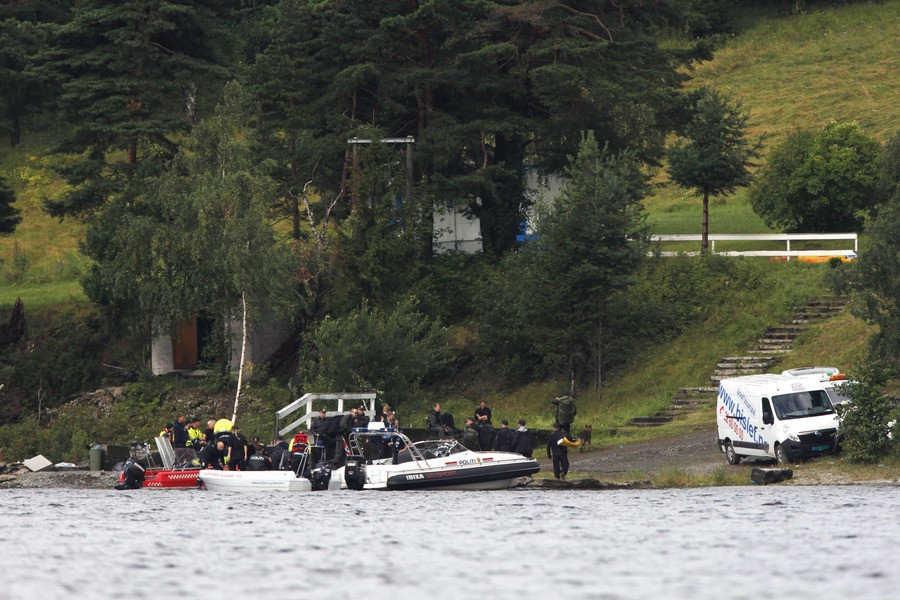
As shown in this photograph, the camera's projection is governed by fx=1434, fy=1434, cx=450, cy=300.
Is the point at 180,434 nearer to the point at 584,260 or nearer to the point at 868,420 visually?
the point at 584,260

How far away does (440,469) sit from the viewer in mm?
31469

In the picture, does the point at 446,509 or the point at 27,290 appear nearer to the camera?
the point at 446,509

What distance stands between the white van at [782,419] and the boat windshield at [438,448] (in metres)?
6.22

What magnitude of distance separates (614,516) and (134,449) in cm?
1528

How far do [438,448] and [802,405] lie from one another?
26.5ft

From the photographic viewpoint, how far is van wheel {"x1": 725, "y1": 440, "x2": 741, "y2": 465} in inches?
1278

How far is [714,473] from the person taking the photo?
30.7 m

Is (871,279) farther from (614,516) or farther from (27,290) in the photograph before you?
(27,290)

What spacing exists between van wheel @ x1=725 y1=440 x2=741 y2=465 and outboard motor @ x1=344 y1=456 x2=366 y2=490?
830 centimetres

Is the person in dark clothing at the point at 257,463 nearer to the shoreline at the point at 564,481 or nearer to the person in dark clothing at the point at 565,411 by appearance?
the shoreline at the point at 564,481

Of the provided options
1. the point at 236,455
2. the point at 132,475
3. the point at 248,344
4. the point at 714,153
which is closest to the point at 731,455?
the point at 236,455

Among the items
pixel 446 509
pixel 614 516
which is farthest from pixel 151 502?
pixel 614 516

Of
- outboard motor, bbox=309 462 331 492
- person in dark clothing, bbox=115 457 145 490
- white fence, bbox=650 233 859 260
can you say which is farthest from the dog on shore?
white fence, bbox=650 233 859 260

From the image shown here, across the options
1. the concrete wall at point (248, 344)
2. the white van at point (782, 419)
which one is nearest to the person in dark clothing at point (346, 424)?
the white van at point (782, 419)
